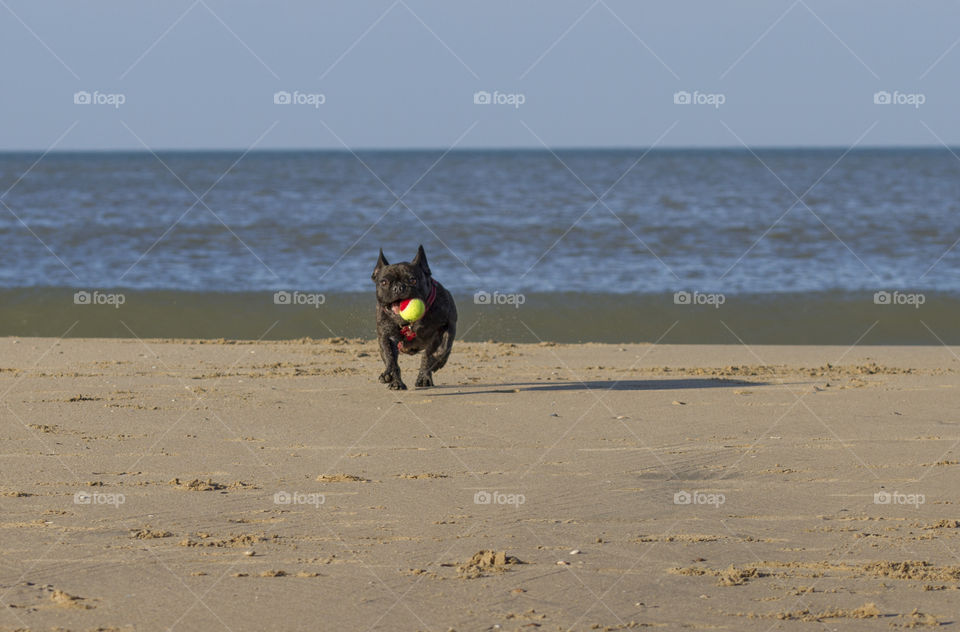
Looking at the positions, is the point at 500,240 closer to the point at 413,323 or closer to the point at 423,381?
the point at 423,381

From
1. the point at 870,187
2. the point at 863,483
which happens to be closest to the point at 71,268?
the point at 863,483

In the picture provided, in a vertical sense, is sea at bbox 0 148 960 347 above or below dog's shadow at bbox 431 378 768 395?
above

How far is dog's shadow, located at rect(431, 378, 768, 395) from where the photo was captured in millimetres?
10125

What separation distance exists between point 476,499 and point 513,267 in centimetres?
1318

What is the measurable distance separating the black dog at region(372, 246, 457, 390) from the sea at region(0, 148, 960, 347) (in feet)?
13.4

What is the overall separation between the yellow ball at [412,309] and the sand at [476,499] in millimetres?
715

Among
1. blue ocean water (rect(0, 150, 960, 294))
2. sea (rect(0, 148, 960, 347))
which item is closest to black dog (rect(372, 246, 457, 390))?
sea (rect(0, 148, 960, 347))

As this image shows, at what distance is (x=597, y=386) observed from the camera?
10.3 m

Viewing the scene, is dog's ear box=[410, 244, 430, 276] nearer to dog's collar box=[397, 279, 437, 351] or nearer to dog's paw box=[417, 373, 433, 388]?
dog's collar box=[397, 279, 437, 351]

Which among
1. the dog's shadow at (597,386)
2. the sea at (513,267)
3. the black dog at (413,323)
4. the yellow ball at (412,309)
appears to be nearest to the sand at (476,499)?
the dog's shadow at (597,386)

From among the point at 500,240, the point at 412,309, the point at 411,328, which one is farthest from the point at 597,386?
the point at 500,240

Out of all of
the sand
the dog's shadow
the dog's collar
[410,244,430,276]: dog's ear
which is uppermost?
[410,244,430,276]: dog's ear

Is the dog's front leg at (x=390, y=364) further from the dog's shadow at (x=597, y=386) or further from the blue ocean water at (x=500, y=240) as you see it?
the blue ocean water at (x=500, y=240)

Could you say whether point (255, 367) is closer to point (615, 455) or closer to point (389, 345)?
point (389, 345)
